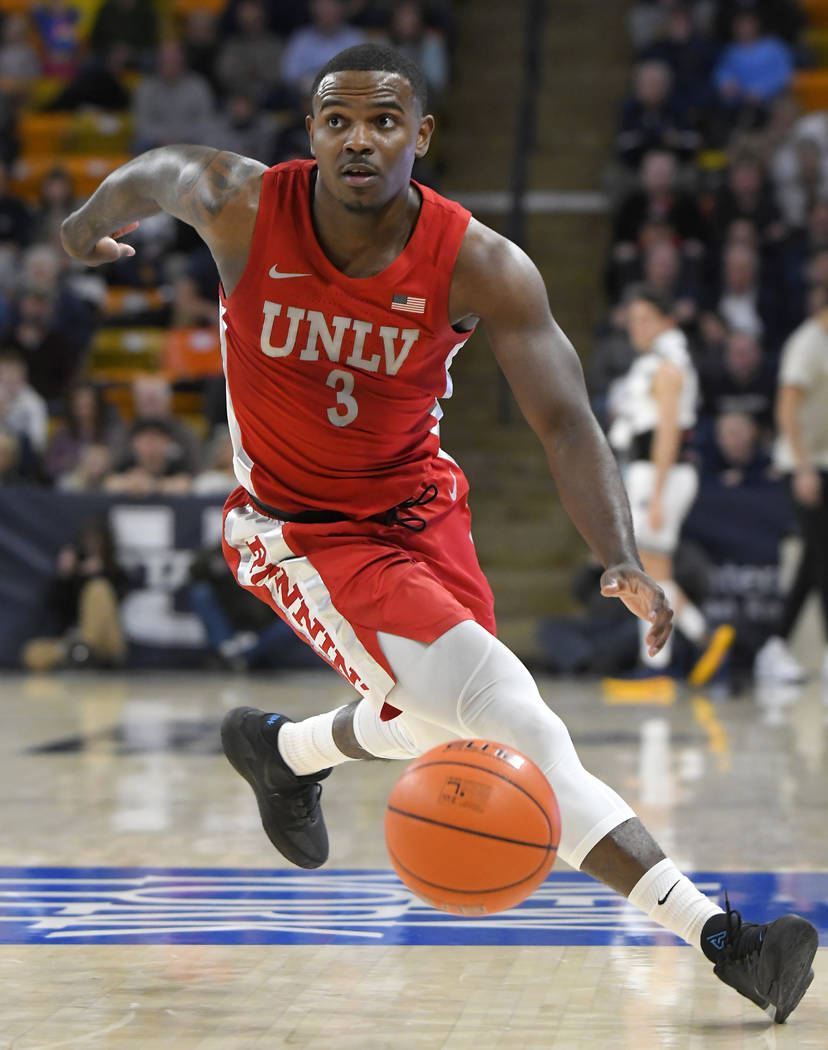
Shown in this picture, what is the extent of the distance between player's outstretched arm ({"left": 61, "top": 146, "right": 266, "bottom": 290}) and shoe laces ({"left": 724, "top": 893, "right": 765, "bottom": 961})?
5.47 ft

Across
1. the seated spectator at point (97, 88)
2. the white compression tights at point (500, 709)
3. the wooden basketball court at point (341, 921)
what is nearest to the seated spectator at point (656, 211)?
the seated spectator at point (97, 88)

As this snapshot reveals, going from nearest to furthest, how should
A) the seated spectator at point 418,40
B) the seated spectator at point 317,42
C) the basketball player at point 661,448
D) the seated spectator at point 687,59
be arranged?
the basketball player at point 661,448 < the seated spectator at point 687,59 < the seated spectator at point 418,40 < the seated spectator at point 317,42

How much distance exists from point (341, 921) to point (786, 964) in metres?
1.21

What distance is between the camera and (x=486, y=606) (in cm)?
368

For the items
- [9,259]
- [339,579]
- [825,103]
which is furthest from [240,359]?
[825,103]

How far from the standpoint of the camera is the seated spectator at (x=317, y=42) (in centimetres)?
1355

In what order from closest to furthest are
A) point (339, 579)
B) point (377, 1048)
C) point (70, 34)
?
point (377, 1048), point (339, 579), point (70, 34)

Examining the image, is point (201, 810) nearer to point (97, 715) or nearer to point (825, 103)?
point (97, 715)

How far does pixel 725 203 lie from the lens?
38.9 ft

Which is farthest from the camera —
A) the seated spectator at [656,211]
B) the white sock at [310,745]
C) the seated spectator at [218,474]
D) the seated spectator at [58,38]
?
the seated spectator at [58,38]

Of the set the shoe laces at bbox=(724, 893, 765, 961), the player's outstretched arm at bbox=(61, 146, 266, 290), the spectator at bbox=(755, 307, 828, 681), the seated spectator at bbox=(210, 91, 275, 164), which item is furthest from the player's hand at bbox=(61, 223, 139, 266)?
the seated spectator at bbox=(210, 91, 275, 164)

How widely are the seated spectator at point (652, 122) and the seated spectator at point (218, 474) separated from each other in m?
4.18

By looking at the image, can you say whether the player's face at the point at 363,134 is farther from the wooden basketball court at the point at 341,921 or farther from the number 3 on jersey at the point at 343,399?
the wooden basketball court at the point at 341,921

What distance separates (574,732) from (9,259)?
24.2ft
